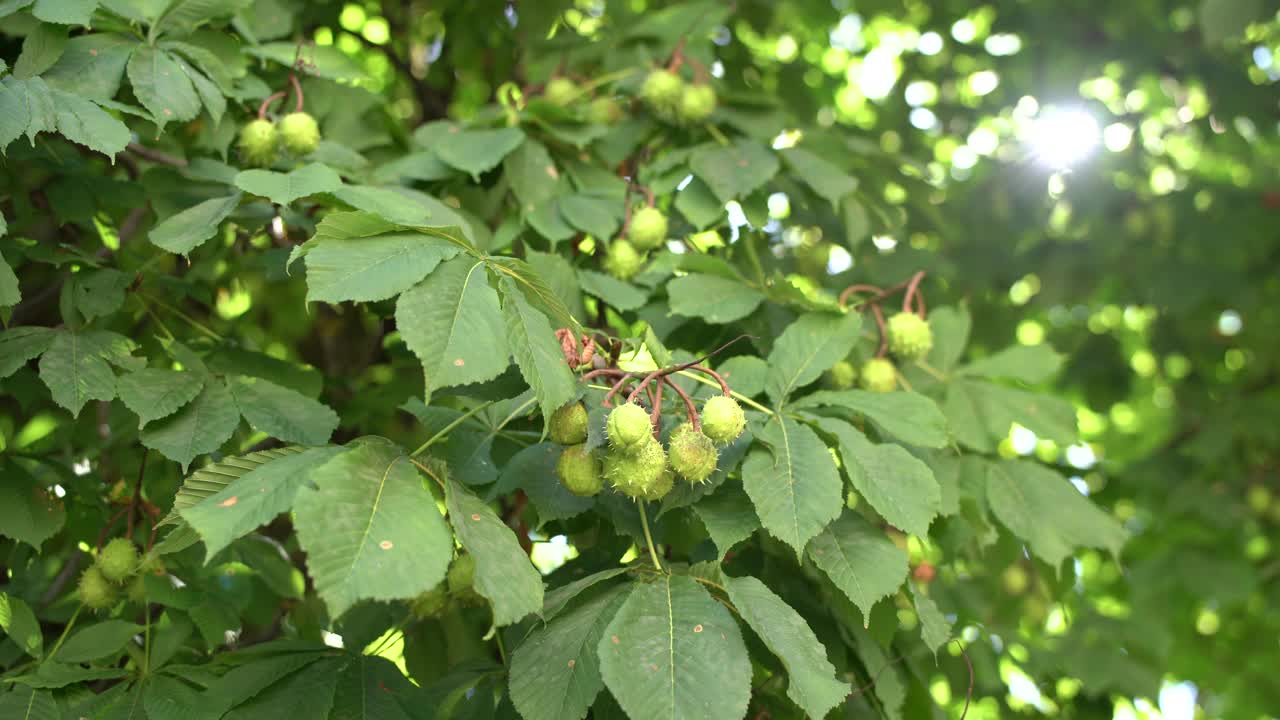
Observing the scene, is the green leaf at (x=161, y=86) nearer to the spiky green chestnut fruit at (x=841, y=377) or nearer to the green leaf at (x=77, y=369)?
the green leaf at (x=77, y=369)

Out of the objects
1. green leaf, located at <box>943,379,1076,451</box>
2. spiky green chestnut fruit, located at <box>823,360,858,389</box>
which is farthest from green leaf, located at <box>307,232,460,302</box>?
Result: green leaf, located at <box>943,379,1076,451</box>

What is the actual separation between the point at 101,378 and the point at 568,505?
3.36ft

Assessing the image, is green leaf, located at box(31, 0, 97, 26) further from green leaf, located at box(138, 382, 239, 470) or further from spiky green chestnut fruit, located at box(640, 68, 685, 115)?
spiky green chestnut fruit, located at box(640, 68, 685, 115)

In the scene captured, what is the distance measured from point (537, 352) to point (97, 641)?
47.2 inches

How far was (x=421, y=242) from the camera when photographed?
5.76 ft

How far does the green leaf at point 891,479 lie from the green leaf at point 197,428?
1232 mm

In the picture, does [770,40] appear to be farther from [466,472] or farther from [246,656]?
[246,656]

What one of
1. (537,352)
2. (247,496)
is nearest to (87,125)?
(247,496)

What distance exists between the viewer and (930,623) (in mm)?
2066

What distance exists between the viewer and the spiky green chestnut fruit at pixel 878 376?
8.55 ft

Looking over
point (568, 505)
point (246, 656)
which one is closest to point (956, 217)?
point (568, 505)

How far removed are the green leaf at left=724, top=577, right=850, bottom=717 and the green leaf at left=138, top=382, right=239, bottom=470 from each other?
110 centimetres

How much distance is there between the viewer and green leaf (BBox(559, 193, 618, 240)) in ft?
8.93

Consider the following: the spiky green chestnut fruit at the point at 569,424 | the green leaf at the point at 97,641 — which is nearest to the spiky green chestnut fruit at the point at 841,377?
the spiky green chestnut fruit at the point at 569,424
